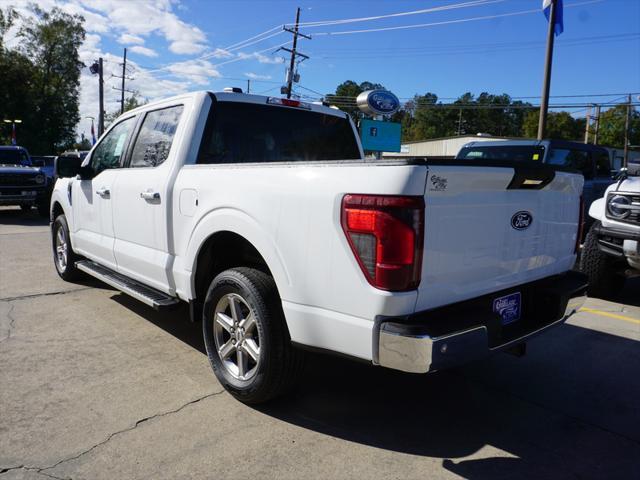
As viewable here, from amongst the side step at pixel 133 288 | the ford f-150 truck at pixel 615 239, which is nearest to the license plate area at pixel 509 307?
the side step at pixel 133 288

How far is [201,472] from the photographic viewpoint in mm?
2477

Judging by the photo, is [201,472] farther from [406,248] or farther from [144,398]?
[406,248]

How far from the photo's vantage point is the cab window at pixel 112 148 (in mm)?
4648

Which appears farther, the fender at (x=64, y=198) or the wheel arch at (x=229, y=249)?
the fender at (x=64, y=198)

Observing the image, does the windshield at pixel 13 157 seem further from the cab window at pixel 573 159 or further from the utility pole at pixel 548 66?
the utility pole at pixel 548 66

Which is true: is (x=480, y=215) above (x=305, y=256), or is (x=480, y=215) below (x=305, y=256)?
above

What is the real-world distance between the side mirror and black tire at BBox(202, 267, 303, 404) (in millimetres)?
2547

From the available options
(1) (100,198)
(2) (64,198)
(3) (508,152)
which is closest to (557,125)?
(3) (508,152)

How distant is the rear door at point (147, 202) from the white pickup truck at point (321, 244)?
17 millimetres

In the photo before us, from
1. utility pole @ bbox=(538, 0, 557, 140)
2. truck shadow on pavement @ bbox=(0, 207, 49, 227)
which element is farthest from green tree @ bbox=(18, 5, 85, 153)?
utility pole @ bbox=(538, 0, 557, 140)

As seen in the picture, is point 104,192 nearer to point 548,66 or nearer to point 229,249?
point 229,249

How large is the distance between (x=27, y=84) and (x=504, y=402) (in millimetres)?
46460

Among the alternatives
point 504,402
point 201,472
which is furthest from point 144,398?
point 504,402

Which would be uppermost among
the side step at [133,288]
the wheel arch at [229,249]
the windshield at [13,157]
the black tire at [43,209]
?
the windshield at [13,157]
